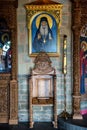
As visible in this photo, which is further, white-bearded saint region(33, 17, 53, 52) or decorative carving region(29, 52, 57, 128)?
white-bearded saint region(33, 17, 53, 52)

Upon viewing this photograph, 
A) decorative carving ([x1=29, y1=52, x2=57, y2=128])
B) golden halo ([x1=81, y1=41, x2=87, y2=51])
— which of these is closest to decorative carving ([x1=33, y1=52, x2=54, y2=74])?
decorative carving ([x1=29, y1=52, x2=57, y2=128])

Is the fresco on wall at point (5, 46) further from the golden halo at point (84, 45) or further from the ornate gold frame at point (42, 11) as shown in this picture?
the golden halo at point (84, 45)

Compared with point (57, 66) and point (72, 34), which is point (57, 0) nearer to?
point (72, 34)

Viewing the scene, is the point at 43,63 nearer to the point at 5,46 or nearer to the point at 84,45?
the point at 5,46

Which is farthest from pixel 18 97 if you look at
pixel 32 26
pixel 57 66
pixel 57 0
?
pixel 57 0

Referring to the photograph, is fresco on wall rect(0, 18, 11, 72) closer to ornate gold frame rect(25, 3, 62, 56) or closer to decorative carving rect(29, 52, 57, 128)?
A: ornate gold frame rect(25, 3, 62, 56)

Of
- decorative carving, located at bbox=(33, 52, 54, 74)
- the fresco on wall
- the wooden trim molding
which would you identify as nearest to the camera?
the wooden trim molding

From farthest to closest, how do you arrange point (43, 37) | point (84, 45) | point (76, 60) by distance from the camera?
point (84, 45)
point (43, 37)
point (76, 60)

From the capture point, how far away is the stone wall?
5961 mm

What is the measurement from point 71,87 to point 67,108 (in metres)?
0.42

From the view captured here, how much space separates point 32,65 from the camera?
19.7 ft

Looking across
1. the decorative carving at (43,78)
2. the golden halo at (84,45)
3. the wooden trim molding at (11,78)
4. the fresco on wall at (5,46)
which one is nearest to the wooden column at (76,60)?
the golden halo at (84,45)

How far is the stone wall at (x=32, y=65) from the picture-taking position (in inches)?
235

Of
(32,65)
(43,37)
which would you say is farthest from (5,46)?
(43,37)
